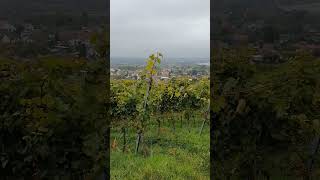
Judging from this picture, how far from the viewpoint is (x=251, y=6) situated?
2551mm

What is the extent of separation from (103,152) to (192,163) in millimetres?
2612

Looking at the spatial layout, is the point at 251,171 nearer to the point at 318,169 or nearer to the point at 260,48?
the point at 318,169

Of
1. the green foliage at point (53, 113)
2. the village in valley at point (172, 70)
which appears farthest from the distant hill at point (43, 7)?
the village in valley at point (172, 70)

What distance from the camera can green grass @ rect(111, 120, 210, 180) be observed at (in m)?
4.68

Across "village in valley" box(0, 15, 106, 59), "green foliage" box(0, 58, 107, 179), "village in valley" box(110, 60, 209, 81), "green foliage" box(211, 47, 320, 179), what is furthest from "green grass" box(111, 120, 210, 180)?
"village in valley" box(0, 15, 106, 59)

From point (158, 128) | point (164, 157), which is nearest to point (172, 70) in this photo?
point (158, 128)

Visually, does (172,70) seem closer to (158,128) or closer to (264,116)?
(158,128)

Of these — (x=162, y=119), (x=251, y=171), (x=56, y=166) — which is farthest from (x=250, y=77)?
(x=162, y=119)

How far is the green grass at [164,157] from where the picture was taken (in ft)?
15.3

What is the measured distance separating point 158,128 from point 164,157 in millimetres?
1327

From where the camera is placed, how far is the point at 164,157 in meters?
5.27

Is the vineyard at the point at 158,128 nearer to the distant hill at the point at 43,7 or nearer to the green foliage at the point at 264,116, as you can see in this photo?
the green foliage at the point at 264,116

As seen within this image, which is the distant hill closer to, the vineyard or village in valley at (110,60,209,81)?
the vineyard

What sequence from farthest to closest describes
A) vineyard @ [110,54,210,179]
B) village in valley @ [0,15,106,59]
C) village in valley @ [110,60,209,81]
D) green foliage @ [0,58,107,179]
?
village in valley @ [110,60,209,81] < vineyard @ [110,54,210,179] < village in valley @ [0,15,106,59] < green foliage @ [0,58,107,179]
